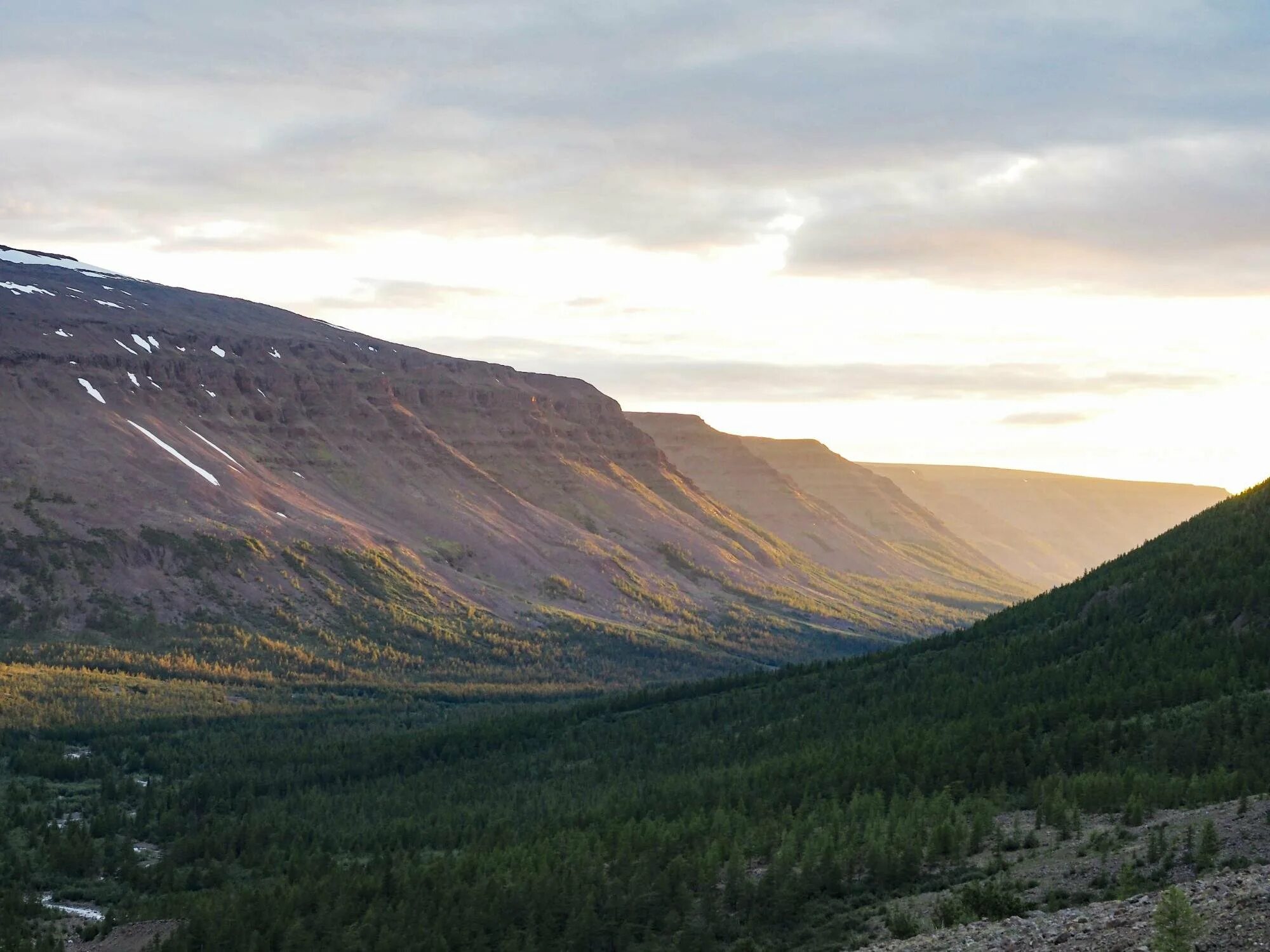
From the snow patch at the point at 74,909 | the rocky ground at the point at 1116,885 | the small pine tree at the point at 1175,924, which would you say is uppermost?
the small pine tree at the point at 1175,924

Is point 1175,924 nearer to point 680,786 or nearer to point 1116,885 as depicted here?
point 1116,885

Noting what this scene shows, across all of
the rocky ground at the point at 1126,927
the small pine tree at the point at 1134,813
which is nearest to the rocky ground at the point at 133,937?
the rocky ground at the point at 1126,927

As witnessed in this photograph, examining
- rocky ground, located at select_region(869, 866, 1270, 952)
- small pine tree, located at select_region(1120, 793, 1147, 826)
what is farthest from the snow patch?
small pine tree, located at select_region(1120, 793, 1147, 826)

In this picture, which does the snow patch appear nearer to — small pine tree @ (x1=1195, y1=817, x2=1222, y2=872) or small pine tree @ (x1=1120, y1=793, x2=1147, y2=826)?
small pine tree @ (x1=1120, y1=793, x2=1147, y2=826)

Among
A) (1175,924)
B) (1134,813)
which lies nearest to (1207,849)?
(1134,813)

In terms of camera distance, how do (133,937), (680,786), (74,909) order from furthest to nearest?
(680,786)
(74,909)
(133,937)

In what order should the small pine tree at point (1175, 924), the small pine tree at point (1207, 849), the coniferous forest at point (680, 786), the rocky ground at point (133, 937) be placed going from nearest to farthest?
1. the small pine tree at point (1175, 924)
2. the small pine tree at point (1207, 849)
3. the coniferous forest at point (680, 786)
4. the rocky ground at point (133, 937)

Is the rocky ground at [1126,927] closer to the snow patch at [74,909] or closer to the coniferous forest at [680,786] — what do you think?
the coniferous forest at [680,786]
